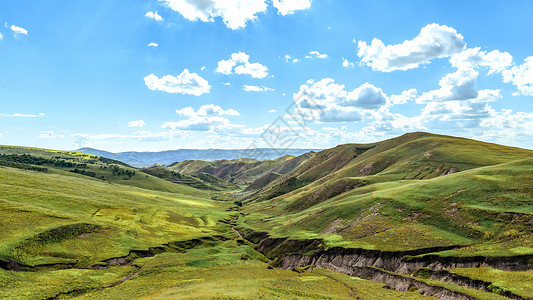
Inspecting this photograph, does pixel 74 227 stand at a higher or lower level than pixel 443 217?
lower

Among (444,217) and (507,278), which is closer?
(507,278)

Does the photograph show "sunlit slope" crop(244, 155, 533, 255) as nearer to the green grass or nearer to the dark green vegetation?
the dark green vegetation

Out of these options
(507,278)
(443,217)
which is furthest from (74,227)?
(443,217)

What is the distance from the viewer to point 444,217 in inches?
2539

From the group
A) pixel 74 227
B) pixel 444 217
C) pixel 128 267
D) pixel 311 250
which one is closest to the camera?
pixel 128 267

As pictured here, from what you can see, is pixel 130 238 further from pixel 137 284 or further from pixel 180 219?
pixel 180 219

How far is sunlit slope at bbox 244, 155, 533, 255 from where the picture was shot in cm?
5284

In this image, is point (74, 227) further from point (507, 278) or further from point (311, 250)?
point (507, 278)

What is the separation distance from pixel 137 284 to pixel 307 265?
1583 inches

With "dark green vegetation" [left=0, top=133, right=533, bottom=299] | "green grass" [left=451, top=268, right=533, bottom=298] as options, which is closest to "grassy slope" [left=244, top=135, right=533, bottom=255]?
"dark green vegetation" [left=0, top=133, right=533, bottom=299]

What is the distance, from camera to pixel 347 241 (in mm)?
66438

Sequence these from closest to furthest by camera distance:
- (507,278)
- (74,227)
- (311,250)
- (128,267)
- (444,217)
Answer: (507,278)
(128,267)
(444,217)
(311,250)
(74,227)

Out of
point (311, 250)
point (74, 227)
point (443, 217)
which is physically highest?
point (443, 217)

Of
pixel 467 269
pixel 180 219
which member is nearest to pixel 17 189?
pixel 180 219
